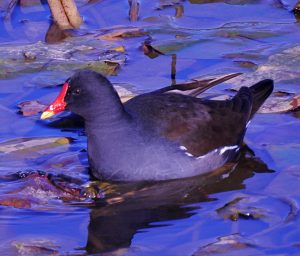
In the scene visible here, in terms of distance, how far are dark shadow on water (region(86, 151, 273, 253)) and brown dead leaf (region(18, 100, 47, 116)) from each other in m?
1.31

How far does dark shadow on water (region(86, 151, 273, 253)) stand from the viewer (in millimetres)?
5867

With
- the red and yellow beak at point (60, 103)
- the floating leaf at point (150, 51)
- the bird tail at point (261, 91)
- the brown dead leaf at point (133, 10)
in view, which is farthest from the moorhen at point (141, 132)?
the brown dead leaf at point (133, 10)

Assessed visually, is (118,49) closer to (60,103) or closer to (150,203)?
(60,103)

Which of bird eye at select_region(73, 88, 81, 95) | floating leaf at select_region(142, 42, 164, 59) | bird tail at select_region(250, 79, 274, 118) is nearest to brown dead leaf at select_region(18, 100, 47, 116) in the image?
bird eye at select_region(73, 88, 81, 95)

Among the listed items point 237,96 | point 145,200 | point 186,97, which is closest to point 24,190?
point 145,200

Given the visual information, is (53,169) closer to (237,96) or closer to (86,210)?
(86,210)

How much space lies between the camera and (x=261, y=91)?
24.8 feet

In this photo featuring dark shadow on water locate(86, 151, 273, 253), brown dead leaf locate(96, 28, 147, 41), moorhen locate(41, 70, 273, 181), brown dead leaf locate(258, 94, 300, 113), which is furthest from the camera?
brown dead leaf locate(96, 28, 147, 41)

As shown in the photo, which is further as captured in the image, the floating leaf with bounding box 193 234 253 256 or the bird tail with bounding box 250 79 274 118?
the bird tail with bounding box 250 79 274 118

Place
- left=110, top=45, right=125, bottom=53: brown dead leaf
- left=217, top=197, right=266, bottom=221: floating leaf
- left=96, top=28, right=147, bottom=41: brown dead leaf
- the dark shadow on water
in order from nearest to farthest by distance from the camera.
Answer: the dark shadow on water < left=217, top=197, right=266, bottom=221: floating leaf < left=110, top=45, right=125, bottom=53: brown dead leaf < left=96, top=28, right=147, bottom=41: brown dead leaf

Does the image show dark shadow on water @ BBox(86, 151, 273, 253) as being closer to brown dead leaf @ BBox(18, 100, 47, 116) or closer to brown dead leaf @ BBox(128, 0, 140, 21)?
brown dead leaf @ BBox(18, 100, 47, 116)

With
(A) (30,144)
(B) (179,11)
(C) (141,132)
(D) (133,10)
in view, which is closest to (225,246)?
(C) (141,132)

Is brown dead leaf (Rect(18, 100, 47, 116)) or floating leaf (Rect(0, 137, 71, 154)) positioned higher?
brown dead leaf (Rect(18, 100, 47, 116))

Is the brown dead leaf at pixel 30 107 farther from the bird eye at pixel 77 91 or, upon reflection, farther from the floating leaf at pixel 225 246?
the floating leaf at pixel 225 246
